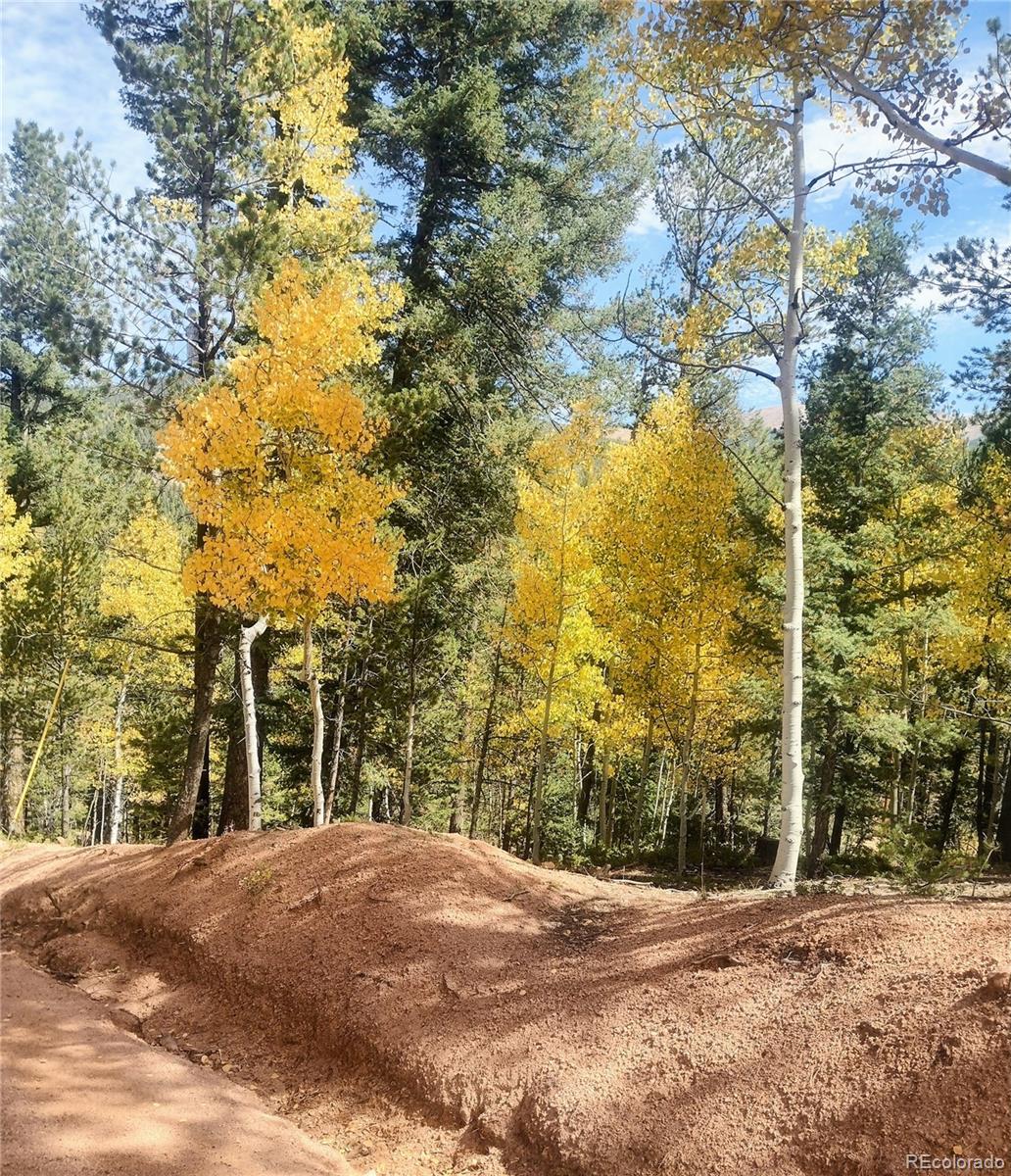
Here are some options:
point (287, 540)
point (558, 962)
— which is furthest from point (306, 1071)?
point (287, 540)

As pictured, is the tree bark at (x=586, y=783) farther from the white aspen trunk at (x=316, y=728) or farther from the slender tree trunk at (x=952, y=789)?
the white aspen trunk at (x=316, y=728)

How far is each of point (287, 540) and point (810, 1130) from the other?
7778 mm

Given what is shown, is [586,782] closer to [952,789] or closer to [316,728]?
[952,789]

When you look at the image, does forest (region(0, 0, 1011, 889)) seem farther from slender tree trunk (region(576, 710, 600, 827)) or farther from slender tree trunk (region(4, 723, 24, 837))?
slender tree trunk (region(576, 710, 600, 827))

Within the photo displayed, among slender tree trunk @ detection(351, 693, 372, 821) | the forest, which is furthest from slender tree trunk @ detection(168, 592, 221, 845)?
slender tree trunk @ detection(351, 693, 372, 821)

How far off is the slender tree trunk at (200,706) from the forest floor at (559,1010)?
2250mm

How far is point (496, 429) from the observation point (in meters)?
12.7

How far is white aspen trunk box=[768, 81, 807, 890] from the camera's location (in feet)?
23.5

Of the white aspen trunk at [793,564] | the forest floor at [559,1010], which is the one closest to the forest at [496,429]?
the white aspen trunk at [793,564]

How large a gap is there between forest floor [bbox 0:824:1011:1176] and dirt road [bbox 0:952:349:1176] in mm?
154

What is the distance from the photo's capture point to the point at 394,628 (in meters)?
13.9

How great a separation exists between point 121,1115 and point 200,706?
6389 millimetres

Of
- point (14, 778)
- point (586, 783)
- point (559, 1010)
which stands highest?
point (559, 1010)

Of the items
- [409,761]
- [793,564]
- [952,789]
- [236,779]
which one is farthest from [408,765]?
[952,789]
